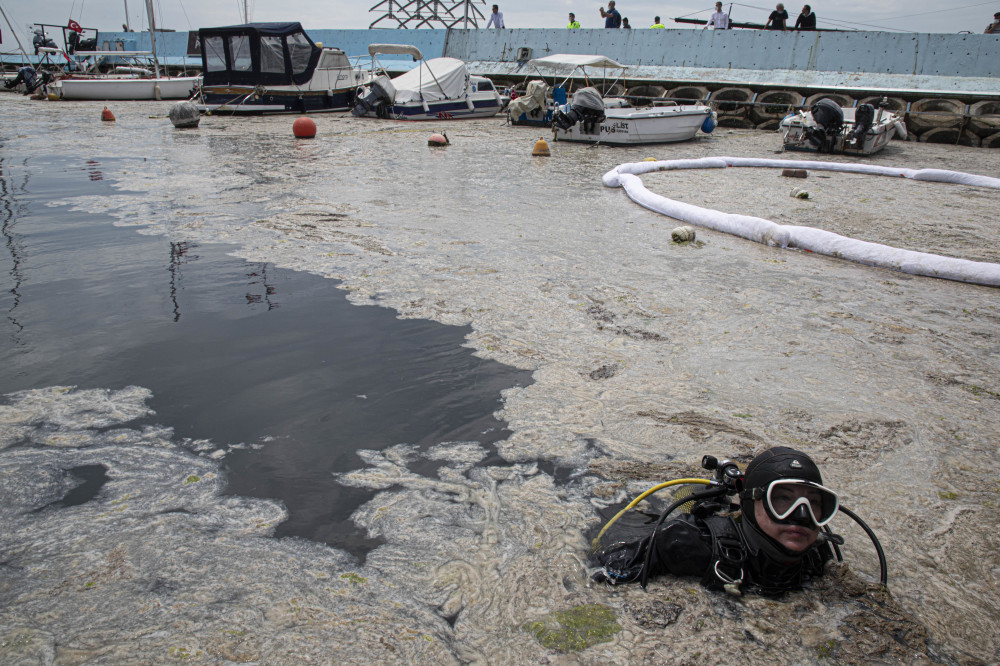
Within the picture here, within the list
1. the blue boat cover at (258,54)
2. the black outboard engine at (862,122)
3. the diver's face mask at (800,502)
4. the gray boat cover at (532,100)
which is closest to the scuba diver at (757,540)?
the diver's face mask at (800,502)

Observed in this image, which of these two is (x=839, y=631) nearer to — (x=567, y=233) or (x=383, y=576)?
(x=383, y=576)

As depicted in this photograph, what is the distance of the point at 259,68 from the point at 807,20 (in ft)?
69.4

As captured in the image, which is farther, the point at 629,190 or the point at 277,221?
the point at 629,190

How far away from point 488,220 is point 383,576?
6016 mm

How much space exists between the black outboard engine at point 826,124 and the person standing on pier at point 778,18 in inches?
457

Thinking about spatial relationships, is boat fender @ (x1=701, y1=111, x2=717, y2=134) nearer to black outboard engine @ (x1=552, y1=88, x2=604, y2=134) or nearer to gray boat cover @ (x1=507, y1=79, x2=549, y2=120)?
black outboard engine @ (x1=552, y1=88, x2=604, y2=134)

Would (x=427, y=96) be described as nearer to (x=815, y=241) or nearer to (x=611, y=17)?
(x=611, y=17)

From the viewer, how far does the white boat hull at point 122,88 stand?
3005 centimetres

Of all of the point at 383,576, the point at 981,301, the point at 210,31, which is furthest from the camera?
the point at 210,31

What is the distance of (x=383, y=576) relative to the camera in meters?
2.51

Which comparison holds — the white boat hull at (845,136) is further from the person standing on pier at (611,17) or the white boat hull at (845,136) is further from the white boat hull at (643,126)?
the person standing on pier at (611,17)

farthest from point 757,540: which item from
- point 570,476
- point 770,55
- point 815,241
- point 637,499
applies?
point 770,55

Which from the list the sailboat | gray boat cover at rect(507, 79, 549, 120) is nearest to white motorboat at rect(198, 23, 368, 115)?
the sailboat

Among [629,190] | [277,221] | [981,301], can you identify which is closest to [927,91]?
[629,190]
